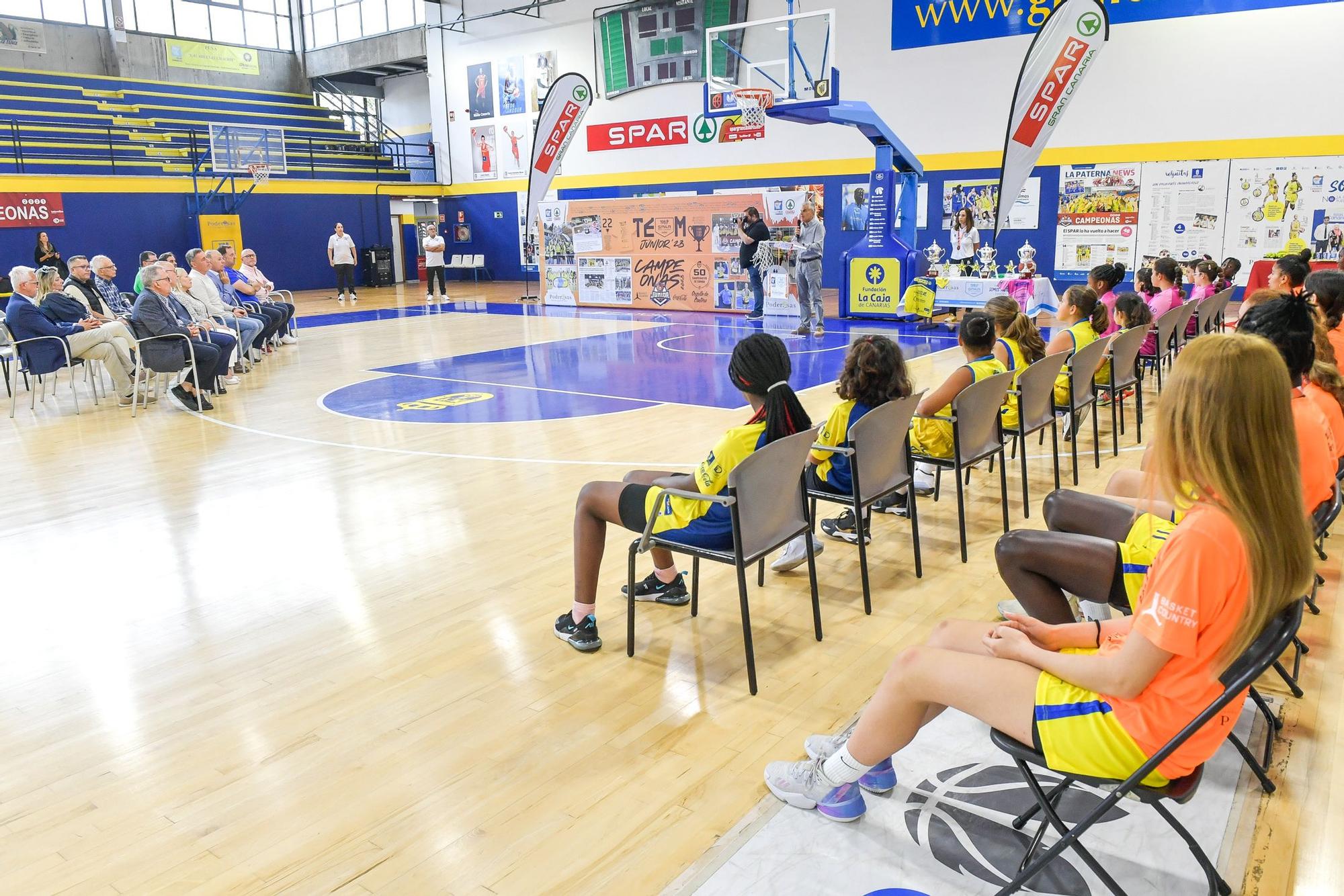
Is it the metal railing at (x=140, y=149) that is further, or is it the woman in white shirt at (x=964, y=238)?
the metal railing at (x=140, y=149)

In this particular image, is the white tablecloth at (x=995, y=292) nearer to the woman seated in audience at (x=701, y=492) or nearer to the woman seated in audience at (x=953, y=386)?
the woman seated in audience at (x=953, y=386)

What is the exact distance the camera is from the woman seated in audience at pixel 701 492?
3129 millimetres

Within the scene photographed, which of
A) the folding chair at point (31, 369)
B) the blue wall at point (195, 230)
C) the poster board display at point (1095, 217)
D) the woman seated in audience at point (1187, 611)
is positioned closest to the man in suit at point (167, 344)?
the folding chair at point (31, 369)

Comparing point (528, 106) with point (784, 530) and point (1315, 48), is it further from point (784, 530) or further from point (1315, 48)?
point (784, 530)

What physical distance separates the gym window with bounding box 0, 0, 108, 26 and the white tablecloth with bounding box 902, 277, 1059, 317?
63.1 feet

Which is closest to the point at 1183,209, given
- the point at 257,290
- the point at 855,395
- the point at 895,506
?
the point at 895,506

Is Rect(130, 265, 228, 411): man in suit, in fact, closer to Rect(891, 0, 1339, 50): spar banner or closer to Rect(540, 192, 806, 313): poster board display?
Rect(540, 192, 806, 313): poster board display

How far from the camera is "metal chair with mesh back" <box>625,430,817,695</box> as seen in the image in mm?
2969

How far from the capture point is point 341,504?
17.4ft

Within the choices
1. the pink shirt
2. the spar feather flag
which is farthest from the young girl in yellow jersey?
the spar feather flag

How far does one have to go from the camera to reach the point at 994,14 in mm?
14367

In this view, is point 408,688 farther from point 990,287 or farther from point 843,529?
point 990,287

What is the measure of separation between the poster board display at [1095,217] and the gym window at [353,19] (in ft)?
51.7

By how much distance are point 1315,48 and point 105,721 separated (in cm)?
1499
